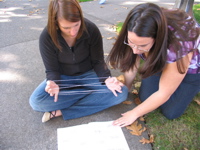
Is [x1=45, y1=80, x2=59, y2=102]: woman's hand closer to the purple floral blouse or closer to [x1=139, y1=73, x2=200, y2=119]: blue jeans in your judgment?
[x1=139, y1=73, x2=200, y2=119]: blue jeans

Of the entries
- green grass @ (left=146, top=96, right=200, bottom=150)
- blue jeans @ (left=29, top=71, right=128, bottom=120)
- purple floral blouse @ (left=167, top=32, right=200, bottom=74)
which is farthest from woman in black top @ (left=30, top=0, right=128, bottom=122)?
purple floral blouse @ (left=167, top=32, right=200, bottom=74)

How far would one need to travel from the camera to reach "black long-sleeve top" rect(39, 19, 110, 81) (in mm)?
1431

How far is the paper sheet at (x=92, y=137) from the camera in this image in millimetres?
1295

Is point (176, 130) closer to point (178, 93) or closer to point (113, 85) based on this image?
point (178, 93)

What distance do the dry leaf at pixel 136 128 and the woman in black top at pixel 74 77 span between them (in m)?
0.24

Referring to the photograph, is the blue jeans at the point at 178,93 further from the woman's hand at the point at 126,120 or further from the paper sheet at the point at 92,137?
the paper sheet at the point at 92,137

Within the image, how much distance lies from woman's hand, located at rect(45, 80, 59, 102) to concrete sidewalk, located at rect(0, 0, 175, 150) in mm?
256

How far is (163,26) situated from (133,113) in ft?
2.53

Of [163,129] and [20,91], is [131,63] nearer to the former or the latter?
Answer: [163,129]

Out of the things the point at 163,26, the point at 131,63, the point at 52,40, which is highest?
the point at 163,26

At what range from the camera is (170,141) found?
4.50 feet

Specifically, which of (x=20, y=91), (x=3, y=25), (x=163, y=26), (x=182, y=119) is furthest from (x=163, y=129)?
(x=3, y=25)

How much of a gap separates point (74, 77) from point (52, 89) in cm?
31

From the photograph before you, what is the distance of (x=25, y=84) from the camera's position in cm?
196
